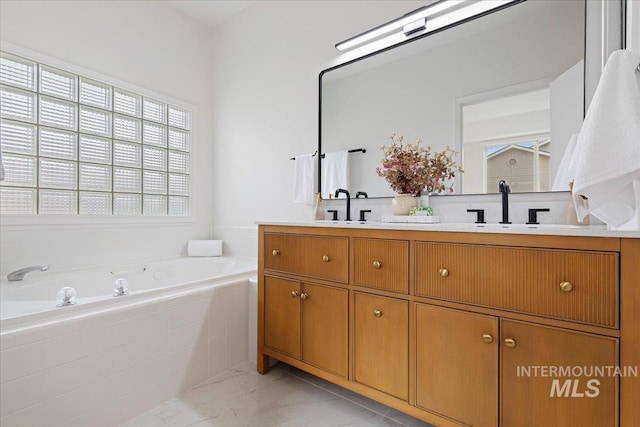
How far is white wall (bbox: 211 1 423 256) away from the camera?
2.29 metres

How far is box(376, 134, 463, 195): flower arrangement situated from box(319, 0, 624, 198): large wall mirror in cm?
5

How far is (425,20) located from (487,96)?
1.91 feet

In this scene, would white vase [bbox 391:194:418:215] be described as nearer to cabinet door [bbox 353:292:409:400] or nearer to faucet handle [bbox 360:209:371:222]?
faucet handle [bbox 360:209:371:222]

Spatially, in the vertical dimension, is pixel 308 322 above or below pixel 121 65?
below

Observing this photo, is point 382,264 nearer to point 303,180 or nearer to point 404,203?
point 404,203

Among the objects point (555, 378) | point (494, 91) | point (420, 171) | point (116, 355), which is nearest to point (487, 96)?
point (494, 91)

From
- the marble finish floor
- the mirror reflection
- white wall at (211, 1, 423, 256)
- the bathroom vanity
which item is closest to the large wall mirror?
the mirror reflection

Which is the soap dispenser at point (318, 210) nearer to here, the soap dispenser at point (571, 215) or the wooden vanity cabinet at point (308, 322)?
the wooden vanity cabinet at point (308, 322)

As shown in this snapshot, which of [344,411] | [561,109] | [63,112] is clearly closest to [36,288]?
[63,112]

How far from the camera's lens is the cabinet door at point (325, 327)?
5.05 ft

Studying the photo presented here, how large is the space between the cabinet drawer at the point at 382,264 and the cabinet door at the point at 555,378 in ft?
1.33

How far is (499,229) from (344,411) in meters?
1.15

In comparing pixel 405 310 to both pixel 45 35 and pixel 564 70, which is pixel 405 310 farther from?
pixel 45 35

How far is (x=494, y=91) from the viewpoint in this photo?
1.64 meters
